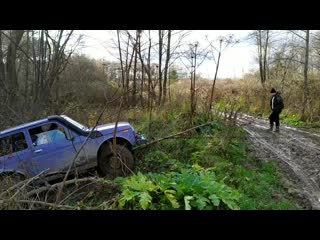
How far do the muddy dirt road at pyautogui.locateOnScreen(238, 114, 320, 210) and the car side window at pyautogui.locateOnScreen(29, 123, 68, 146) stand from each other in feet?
19.3

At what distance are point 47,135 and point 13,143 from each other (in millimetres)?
918

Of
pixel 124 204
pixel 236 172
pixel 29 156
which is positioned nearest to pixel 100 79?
pixel 29 156

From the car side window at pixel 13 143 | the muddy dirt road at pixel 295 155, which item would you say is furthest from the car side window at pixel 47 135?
the muddy dirt road at pixel 295 155

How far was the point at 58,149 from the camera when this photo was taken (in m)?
9.59

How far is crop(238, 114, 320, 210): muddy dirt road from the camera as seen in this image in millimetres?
7918

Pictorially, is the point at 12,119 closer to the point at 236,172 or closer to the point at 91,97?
the point at 236,172

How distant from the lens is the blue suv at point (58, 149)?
9477 mm

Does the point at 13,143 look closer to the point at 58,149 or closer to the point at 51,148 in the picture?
the point at 51,148

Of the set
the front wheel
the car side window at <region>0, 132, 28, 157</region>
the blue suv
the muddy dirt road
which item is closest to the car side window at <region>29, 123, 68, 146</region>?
the blue suv

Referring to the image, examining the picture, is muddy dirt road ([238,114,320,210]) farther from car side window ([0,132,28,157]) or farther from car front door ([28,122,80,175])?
car side window ([0,132,28,157])

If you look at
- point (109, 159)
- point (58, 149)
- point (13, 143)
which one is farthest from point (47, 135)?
point (109, 159)
